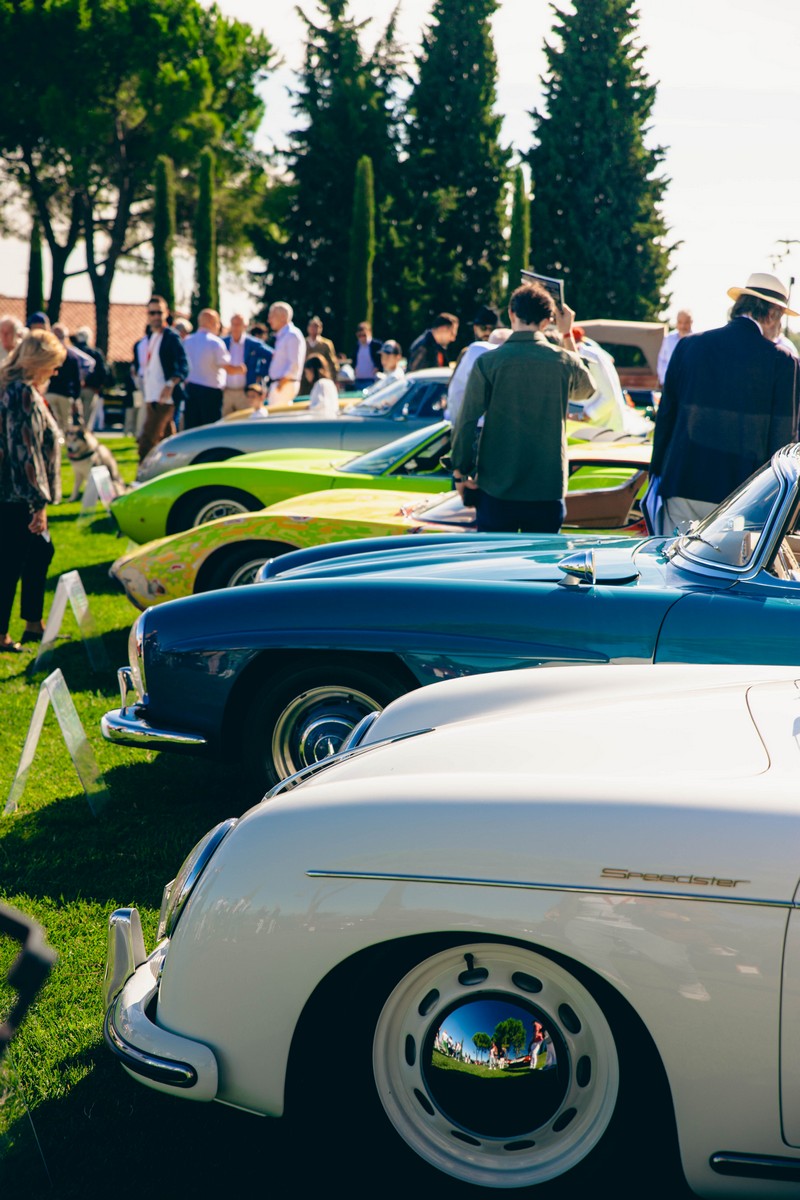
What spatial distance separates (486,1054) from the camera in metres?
2.36

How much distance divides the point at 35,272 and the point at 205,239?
11.1 metres

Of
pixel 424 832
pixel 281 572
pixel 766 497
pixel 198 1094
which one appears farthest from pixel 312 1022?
pixel 281 572

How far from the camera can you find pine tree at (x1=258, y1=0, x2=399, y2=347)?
41094mm

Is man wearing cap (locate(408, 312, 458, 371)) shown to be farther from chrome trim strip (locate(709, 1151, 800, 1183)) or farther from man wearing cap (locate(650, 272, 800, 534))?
chrome trim strip (locate(709, 1151, 800, 1183))

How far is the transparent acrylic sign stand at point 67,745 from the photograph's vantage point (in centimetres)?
466

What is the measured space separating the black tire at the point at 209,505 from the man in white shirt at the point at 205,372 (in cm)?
509

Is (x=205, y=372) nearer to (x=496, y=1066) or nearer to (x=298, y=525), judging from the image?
(x=298, y=525)

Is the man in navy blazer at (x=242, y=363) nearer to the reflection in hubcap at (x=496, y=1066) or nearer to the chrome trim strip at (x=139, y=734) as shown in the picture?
the chrome trim strip at (x=139, y=734)

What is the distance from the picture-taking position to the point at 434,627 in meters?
4.19

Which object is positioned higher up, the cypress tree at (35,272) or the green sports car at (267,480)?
the cypress tree at (35,272)

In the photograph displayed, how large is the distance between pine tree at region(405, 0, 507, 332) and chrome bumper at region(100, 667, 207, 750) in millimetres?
36391

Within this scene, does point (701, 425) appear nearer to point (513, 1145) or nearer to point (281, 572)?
point (281, 572)

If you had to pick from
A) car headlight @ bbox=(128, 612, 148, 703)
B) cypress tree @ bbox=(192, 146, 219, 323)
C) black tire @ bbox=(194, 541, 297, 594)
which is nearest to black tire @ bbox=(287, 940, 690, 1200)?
car headlight @ bbox=(128, 612, 148, 703)

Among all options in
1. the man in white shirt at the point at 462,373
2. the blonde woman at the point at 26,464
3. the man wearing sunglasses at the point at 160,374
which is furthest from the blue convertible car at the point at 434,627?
the man wearing sunglasses at the point at 160,374
